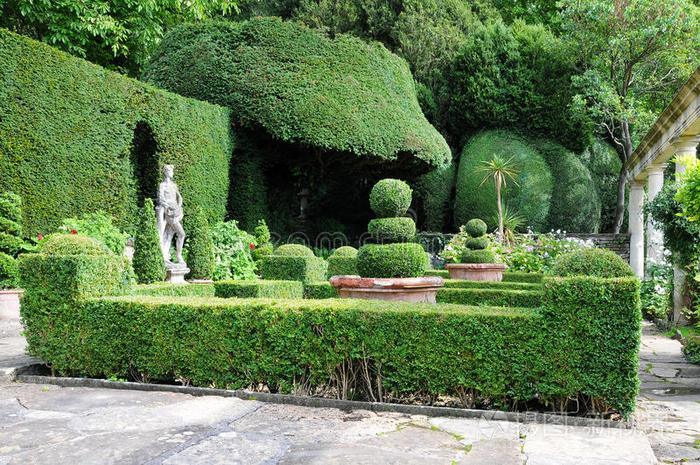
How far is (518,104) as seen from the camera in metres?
19.9

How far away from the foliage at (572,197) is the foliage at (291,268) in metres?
12.1

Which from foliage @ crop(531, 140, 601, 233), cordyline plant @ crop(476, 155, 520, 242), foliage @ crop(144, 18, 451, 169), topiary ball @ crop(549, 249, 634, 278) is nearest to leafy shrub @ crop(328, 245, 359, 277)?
foliage @ crop(144, 18, 451, 169)

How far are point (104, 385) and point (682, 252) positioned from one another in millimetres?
8270

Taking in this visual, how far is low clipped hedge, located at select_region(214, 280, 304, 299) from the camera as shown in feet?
27.7

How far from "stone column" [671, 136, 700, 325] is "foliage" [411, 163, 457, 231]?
1211cm

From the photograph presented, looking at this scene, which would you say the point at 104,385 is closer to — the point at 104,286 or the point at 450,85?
the point at 104,286

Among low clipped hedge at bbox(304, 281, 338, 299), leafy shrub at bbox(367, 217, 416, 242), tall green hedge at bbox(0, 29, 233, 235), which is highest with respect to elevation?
tall green hedge at bbox(0, 29, 233, 235)

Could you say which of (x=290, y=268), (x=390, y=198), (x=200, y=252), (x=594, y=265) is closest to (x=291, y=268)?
(x=290, y=268)

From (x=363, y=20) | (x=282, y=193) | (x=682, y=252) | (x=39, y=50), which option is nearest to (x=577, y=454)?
(x=682, y=252)

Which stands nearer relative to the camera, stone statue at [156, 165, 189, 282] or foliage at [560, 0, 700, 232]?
stone statue at [156, 165, 189, 282]

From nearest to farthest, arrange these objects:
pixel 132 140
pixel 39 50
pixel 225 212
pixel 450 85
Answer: pixel 39 50 < pixel 132 140 < pixel 225 212 < pixel 450 85

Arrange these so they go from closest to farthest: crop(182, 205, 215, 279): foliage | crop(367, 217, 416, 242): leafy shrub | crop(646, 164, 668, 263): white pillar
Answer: crop(367, 217, 416, 242): leafy shrub
crop(182, 205, 215, 279): foliage
crop(646, 164, 668, 263): white pillar

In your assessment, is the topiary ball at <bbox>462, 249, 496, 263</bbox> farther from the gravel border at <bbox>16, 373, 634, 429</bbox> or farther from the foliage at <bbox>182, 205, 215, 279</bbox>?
the gravel border at <bbox>16, 373, 634, 429</bbox>

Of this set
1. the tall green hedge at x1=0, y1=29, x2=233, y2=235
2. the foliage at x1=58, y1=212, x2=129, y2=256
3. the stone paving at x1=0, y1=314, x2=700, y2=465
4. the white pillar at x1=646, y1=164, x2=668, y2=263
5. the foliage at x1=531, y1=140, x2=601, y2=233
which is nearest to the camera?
the stone paving at x1=0, y1=314, x2=700, y2=465
